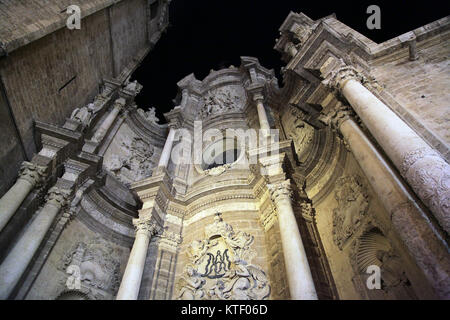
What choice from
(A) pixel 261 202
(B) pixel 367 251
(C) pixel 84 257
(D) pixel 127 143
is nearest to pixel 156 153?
(D) pixel 127 143

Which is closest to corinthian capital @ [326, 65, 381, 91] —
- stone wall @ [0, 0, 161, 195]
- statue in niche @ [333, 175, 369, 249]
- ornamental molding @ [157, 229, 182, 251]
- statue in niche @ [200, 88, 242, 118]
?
statue in niche @ [333, 175, 369, 249]

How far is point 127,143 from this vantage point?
13633mm

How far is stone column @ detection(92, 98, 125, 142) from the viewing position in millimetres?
11775

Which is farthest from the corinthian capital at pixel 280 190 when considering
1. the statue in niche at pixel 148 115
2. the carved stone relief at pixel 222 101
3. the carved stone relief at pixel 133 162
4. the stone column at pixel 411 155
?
the statue in niche at pixel 148 115

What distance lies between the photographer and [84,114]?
11.3 m

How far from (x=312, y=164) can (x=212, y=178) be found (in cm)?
361

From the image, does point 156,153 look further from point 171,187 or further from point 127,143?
point 171,187

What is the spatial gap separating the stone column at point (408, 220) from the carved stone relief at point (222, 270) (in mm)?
3388

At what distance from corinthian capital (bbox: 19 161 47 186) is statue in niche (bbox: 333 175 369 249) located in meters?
8.39

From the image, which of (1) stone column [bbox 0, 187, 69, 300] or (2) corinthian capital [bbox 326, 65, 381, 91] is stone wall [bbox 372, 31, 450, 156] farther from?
(1) stone column [bbox 0, 187, 69, 300]

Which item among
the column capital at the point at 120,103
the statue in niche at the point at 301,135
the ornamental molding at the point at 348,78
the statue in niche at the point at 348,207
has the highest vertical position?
the column capital at the point at 120,103

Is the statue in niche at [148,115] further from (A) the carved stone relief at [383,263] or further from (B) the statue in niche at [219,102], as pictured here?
(A) the carved stone relief at [383,263]

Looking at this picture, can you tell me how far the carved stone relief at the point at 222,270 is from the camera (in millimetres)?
6711

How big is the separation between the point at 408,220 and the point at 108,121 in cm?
1195
